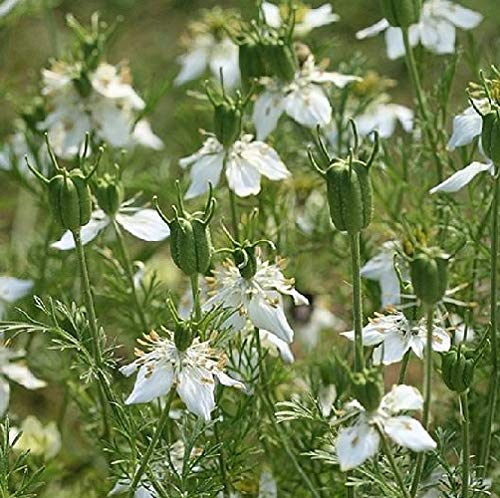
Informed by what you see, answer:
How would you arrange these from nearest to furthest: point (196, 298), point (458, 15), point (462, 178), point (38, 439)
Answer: point (196, 298), point (462, 178), point (38, 439), point (458, 15)

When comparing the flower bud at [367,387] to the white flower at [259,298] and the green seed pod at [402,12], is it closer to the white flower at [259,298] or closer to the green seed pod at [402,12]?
the white flower at [259,298]

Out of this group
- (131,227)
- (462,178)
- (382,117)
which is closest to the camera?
(462,178)

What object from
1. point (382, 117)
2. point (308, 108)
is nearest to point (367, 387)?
point (308, 108)

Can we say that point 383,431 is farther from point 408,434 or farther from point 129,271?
point 129,271

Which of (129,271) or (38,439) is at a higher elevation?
(129,271)

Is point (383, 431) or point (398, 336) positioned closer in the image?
point (383, 431)
